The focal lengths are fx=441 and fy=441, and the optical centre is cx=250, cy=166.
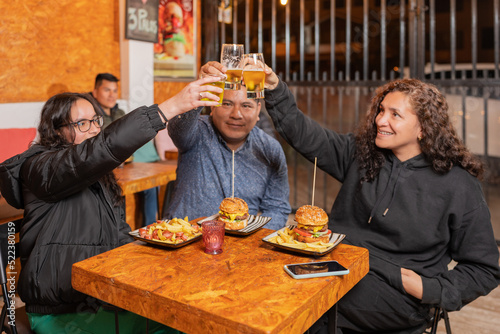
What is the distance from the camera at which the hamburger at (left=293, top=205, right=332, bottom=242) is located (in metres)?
1.60

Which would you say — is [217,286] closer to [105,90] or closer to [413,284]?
[413,284]

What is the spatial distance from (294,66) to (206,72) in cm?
391

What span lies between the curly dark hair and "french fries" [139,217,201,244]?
2.99 ft

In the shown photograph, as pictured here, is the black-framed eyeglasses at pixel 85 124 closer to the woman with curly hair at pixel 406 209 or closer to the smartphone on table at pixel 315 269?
the woman with curly hair at pixel 406 209

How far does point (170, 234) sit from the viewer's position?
1611 millimetres

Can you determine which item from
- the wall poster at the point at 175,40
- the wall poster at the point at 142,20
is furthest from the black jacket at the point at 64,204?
the wall poster at the point at 175,40

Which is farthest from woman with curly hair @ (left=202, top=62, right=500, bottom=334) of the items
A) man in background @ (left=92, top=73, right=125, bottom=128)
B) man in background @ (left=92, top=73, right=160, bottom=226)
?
man in background @ (left=92, top=73, right=125, bottom=128)

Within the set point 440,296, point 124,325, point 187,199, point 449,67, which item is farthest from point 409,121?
point 449,67

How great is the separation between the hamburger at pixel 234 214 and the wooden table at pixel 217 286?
133 millimetres

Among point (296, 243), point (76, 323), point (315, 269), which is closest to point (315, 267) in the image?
point (315, 269)

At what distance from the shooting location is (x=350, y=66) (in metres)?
5.08

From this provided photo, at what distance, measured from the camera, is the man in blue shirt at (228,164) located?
89.5 inches

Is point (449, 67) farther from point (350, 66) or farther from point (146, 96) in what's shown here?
point (146, 96)

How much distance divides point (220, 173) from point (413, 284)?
1067 millimetres
